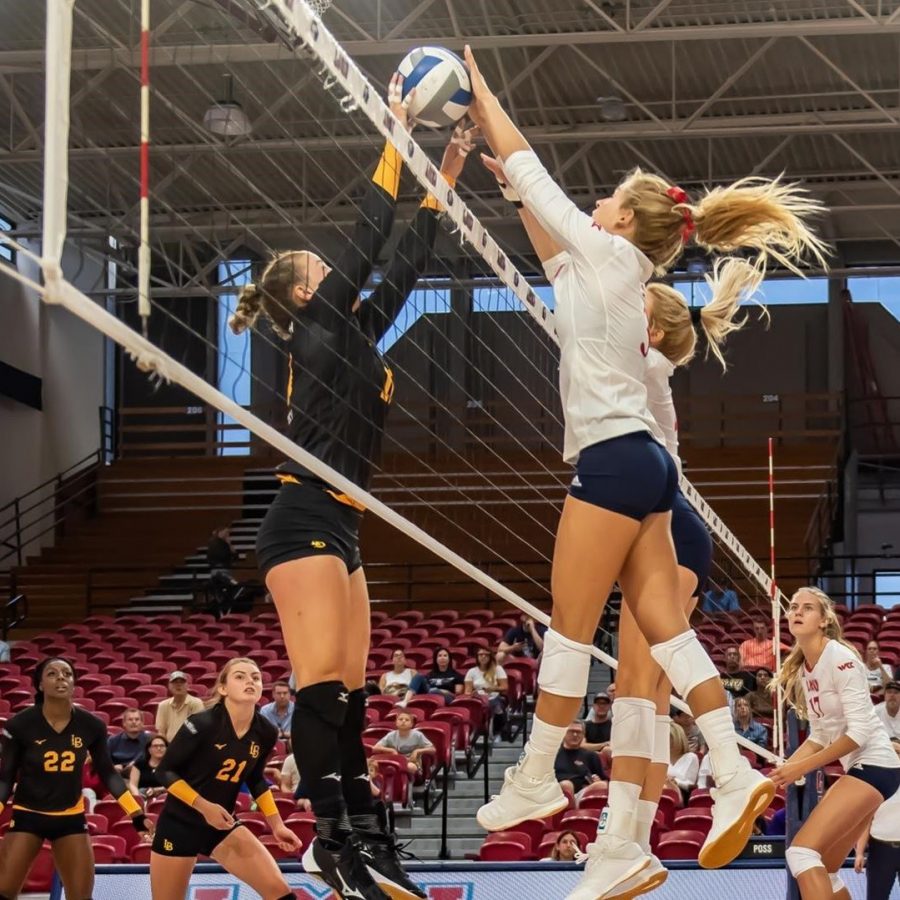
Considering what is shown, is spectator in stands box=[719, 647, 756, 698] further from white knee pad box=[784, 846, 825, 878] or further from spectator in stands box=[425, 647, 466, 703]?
white knee pad box=[784, 846, 825, 878]

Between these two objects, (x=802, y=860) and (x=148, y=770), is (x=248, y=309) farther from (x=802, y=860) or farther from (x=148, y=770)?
(x=148, y=770)

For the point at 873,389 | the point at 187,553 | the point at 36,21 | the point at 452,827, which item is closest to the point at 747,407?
the point at 873,389

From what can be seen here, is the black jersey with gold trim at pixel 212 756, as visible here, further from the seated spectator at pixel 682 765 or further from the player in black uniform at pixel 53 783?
the seated spectator at pixel 682 765

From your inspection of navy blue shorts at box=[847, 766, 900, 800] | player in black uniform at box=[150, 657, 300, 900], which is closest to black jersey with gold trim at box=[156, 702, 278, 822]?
player in black uniform at box=[150, 657, 300, 900]

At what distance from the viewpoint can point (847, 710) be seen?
6.36 metres

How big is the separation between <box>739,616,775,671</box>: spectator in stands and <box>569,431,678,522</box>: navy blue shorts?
848 centimetres

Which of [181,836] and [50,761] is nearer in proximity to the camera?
[181,836]

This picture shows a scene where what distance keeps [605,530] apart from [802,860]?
286 centimetres

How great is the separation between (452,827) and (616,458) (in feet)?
24.6

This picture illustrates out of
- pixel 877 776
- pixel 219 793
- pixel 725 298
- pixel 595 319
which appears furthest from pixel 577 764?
pixel 595 319

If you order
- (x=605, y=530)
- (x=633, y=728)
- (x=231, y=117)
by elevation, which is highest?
(x=231, y=117)

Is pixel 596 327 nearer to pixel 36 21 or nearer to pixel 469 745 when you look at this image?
pixel 469 745

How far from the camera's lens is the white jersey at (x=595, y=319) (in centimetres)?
402

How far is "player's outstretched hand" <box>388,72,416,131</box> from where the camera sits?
463cm
